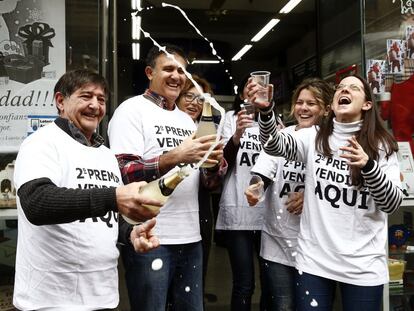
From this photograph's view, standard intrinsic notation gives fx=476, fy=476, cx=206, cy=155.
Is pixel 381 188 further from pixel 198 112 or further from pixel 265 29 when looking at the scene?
pixel 265 29

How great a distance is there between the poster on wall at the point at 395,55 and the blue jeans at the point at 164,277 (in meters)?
2.24

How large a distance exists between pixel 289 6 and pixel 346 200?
465 cm

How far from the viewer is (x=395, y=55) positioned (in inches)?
146

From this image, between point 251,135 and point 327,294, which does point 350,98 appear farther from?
point 327,294

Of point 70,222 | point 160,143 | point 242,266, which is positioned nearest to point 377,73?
point 242,266

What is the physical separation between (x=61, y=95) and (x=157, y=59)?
0.71m

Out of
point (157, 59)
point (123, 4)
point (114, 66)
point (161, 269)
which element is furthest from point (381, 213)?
point (123, 4)

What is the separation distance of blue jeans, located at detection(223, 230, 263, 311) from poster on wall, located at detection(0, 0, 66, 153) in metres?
1.47

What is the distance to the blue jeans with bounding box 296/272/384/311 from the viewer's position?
→ 2277 millimetres

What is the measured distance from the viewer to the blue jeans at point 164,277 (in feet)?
7.44

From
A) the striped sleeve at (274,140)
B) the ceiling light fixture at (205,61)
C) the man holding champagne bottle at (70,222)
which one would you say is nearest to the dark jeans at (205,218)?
the striped sleeve at (274,140)

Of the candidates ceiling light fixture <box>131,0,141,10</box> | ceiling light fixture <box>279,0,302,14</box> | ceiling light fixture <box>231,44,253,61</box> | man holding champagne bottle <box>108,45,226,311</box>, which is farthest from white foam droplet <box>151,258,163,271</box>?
ceiling light fixture <box>231,44,253,61</box>

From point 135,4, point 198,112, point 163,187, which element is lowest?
point 163,187

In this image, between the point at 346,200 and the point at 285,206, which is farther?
the point at 285,206
